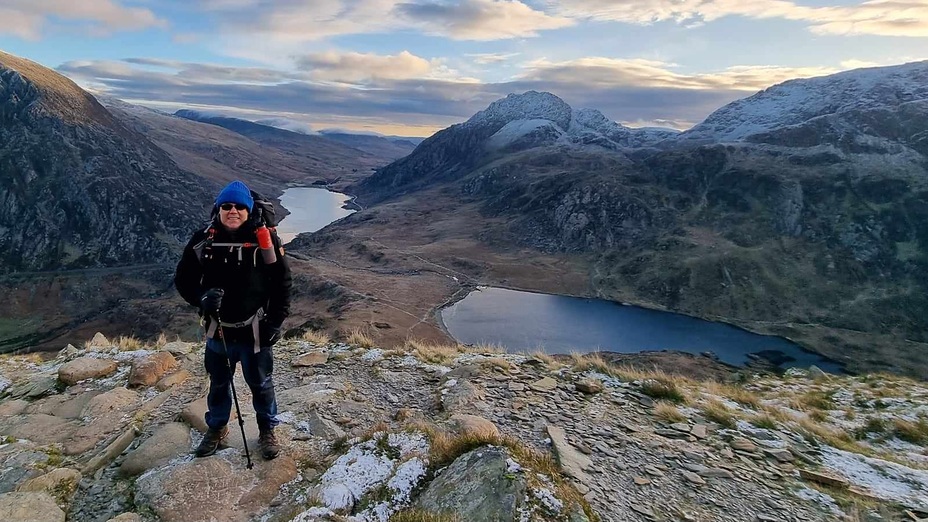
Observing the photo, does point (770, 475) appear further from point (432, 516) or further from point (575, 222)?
point (575, 222)

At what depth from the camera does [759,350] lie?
225 feet

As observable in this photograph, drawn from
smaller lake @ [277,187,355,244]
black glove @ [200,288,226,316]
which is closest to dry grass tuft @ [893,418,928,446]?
black glove @ [200,288,226,316]

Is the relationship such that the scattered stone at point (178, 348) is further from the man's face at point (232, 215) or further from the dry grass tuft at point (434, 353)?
the man's face at point (232, 215)

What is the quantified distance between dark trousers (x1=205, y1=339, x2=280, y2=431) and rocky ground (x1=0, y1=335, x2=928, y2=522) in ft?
1.43

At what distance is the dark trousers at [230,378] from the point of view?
614cm

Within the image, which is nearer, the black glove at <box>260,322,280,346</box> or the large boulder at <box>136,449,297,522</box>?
the large boulder at <box>136,449,297,522</box>

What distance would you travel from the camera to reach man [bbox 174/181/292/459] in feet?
18.6

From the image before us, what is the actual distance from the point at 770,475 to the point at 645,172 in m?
137

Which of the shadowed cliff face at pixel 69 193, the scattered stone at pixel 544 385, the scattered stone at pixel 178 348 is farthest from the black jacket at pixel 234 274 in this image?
the shadowed cliff face at pixel 69 193

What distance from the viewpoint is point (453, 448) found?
234 inches

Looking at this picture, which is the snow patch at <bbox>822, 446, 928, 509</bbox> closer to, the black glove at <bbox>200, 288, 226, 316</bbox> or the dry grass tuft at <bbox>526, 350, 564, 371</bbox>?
the dry grass tuft at <bbox>526, 350, 564, 371</bbox>

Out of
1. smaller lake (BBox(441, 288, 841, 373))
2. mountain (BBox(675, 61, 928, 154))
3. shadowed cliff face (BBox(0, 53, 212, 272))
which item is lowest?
smaller lake (BBox(441, 288, 841, 373))

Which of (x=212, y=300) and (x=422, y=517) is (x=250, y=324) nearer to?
(x=212, y=300)

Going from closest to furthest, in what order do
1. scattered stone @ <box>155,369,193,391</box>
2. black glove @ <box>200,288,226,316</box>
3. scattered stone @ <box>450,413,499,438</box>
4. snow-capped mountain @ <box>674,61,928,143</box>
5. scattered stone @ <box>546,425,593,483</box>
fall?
black glove @ <box>200,288,226,316</box>
scattered stone @ <box>546,425,593,483</box>
scattered stone @ <box>450,413,499,438</box>
scattered stone @ <box>155,369,193,391</box>
snow-capped mountain @ <box>674,61,928,143</box>
